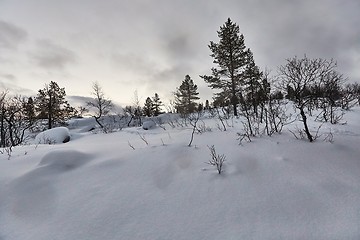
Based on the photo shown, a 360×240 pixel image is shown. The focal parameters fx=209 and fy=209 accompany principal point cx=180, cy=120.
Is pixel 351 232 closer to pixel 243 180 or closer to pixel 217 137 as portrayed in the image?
pixel 243 180

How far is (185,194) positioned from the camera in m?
3.10

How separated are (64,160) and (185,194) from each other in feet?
8.45

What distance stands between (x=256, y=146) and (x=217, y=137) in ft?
4.03

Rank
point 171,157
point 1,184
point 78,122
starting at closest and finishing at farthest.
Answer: point 1,184
point 171,157
point 78,122

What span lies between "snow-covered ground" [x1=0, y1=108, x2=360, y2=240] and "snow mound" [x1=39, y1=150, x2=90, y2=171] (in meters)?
0.02

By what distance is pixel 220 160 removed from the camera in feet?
12.4

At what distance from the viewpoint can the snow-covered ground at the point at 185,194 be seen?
2.46m

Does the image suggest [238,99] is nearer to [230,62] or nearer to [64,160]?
[230,62]

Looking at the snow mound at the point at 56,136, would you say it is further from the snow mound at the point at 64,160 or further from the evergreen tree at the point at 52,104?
the evergreen tree at the point at 52,104

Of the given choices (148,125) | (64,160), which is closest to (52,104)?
(148,125)

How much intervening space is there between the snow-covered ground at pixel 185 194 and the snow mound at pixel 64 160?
0.06 ft

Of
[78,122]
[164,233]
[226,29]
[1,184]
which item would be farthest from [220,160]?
[78,122]

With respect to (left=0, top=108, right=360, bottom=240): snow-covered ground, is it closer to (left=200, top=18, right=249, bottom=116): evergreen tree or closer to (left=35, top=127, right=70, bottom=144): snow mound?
(left=35, top=127, right=70, bottom=144): snow mound

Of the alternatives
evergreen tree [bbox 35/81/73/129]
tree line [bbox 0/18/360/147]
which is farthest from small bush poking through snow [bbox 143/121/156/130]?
evergreen tree [bbox 35/81/73/129]
